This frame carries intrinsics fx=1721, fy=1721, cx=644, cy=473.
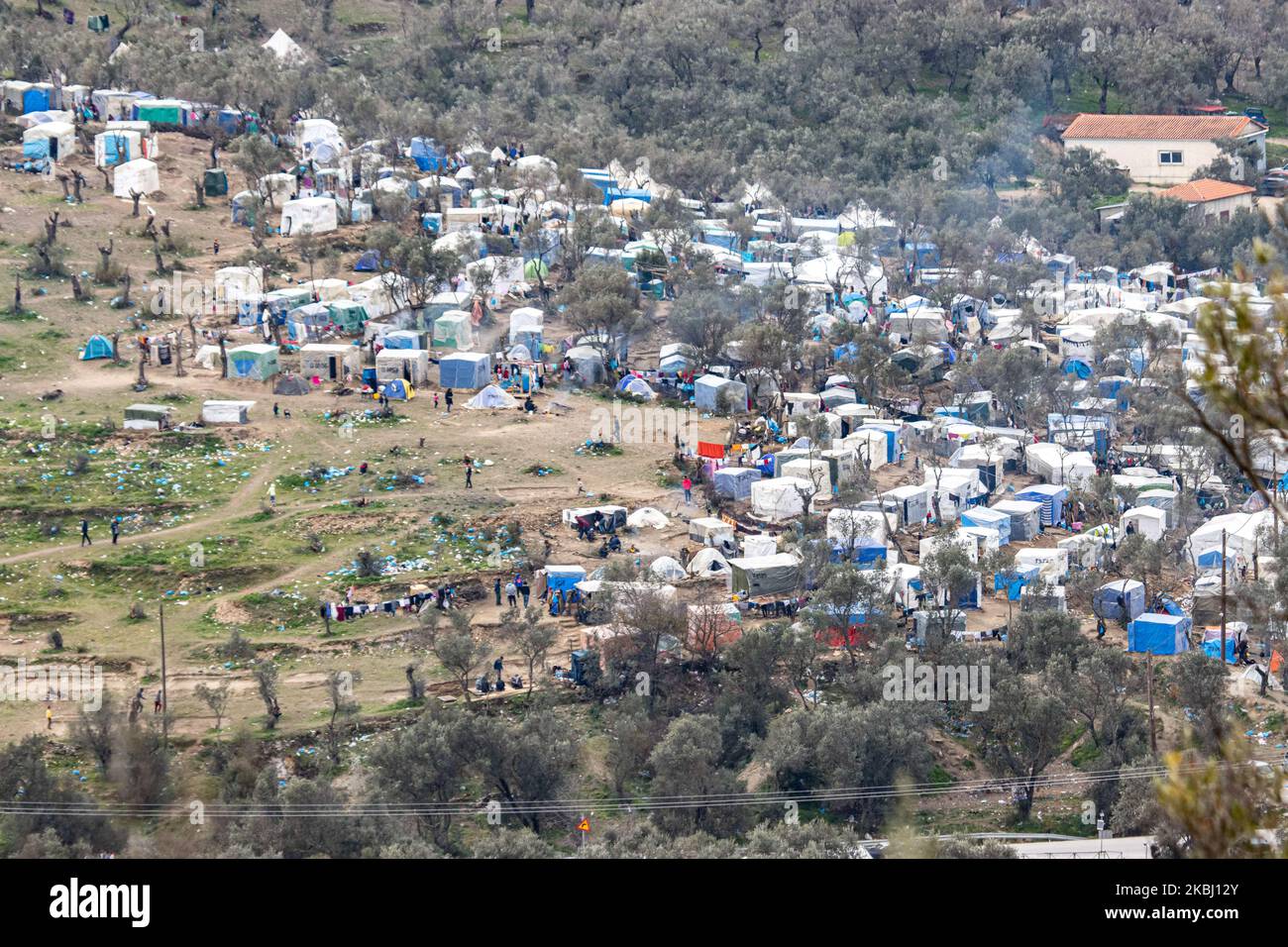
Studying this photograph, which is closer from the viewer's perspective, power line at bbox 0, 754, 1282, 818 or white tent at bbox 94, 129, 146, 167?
power line at bbox 0, 754, 1282, 818

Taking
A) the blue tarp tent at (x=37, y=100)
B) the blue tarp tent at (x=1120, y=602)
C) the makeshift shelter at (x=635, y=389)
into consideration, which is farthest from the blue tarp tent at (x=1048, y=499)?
the blue tarp tent at (x=37, y=100)

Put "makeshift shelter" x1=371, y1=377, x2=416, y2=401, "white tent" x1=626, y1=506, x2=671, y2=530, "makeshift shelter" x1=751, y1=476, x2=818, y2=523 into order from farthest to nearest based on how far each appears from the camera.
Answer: "makeshift shelter" x1=371, y1=377, x2=416, y2=401 → "makeshift shelter" x1=751, y1=476, x2=818, y2=523 → "white tent" x1=626, y1=506, x2=671, y2=530

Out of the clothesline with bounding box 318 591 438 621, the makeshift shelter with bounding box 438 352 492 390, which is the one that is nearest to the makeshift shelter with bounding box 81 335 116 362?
the makeshift shelter with bounding box 438 352 492 390

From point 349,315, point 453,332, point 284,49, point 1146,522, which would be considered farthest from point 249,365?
point 284,49

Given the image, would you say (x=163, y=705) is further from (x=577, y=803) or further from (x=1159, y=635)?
(x=1159, y=635)

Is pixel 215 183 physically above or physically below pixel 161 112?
below

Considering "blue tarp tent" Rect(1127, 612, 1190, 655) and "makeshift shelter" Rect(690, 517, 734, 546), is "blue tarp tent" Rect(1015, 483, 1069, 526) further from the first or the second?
"makeshift shelter" Rect(690, 517, 734, 546)
